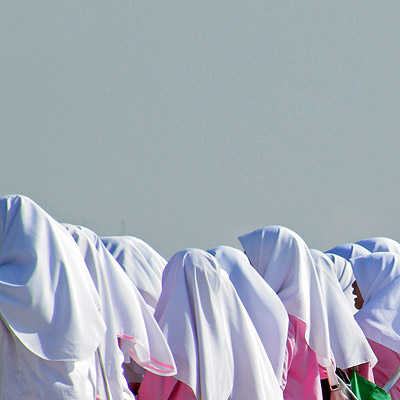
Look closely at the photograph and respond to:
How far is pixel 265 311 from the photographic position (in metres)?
5.97

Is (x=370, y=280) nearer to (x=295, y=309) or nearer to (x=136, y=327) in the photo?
(x=295, y=309)

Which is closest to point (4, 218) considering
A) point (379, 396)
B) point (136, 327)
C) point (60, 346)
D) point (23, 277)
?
point (23, 277)

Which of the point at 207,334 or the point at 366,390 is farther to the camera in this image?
the point at 366,390

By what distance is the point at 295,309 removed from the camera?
6.24 metres

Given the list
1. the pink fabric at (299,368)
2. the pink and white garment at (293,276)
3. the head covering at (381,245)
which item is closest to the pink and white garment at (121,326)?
the pink fabric at (299,368)

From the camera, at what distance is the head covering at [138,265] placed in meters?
6.92

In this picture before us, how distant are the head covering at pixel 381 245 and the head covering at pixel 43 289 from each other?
5732mm

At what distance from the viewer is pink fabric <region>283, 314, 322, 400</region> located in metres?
6.03

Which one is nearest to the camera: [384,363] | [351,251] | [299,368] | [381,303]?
[299,368]

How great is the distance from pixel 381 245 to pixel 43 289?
6079 mm

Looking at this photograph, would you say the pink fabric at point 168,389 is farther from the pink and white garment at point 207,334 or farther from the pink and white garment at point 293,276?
the pink and white garment at point 293,276

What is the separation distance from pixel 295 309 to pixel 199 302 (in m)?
1.07

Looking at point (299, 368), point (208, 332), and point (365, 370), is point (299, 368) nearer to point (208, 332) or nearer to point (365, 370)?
point (365, 370)

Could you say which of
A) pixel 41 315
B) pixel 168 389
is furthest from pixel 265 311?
pixel 41 315
